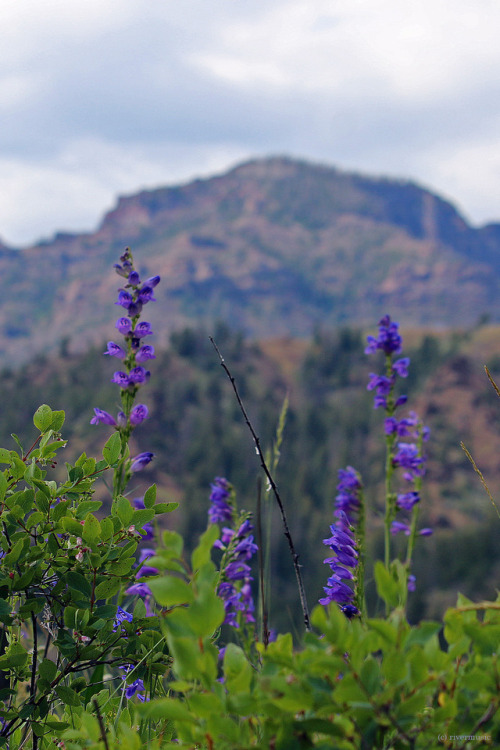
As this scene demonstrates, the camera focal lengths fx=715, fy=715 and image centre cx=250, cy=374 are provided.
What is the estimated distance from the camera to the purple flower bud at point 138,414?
2.79 metres

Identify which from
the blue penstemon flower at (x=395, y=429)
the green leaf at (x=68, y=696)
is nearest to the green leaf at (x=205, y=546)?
the green leaf at (x=68, y=696)

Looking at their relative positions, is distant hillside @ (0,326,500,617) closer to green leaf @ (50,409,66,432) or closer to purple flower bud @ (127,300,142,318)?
purple flower bud @ (127,300,142,318)

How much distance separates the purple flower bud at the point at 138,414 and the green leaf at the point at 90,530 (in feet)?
3.30

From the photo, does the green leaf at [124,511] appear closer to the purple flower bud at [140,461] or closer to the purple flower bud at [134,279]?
the purple flower bud at [140,461]

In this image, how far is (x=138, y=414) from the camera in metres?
2.86

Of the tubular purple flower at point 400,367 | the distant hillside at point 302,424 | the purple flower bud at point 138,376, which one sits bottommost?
the purple flower bud at point 138,376

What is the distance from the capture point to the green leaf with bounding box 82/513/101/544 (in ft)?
5.78

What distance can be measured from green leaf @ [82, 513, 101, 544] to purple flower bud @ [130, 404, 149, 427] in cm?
101

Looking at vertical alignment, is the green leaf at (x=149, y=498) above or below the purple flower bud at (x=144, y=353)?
below

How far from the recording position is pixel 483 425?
81.7 m

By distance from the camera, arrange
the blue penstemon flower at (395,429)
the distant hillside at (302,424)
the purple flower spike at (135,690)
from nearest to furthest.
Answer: the purple flower spike at (135,690) → the blue penstemon flower at (395,429) → the distant hillside at (302,424)

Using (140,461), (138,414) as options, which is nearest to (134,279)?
(138,414)

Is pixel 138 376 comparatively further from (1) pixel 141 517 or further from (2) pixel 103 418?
(1) pixel 141 517

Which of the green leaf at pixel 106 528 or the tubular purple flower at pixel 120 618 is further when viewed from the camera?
the tubular purple flower at pixel 120 618
